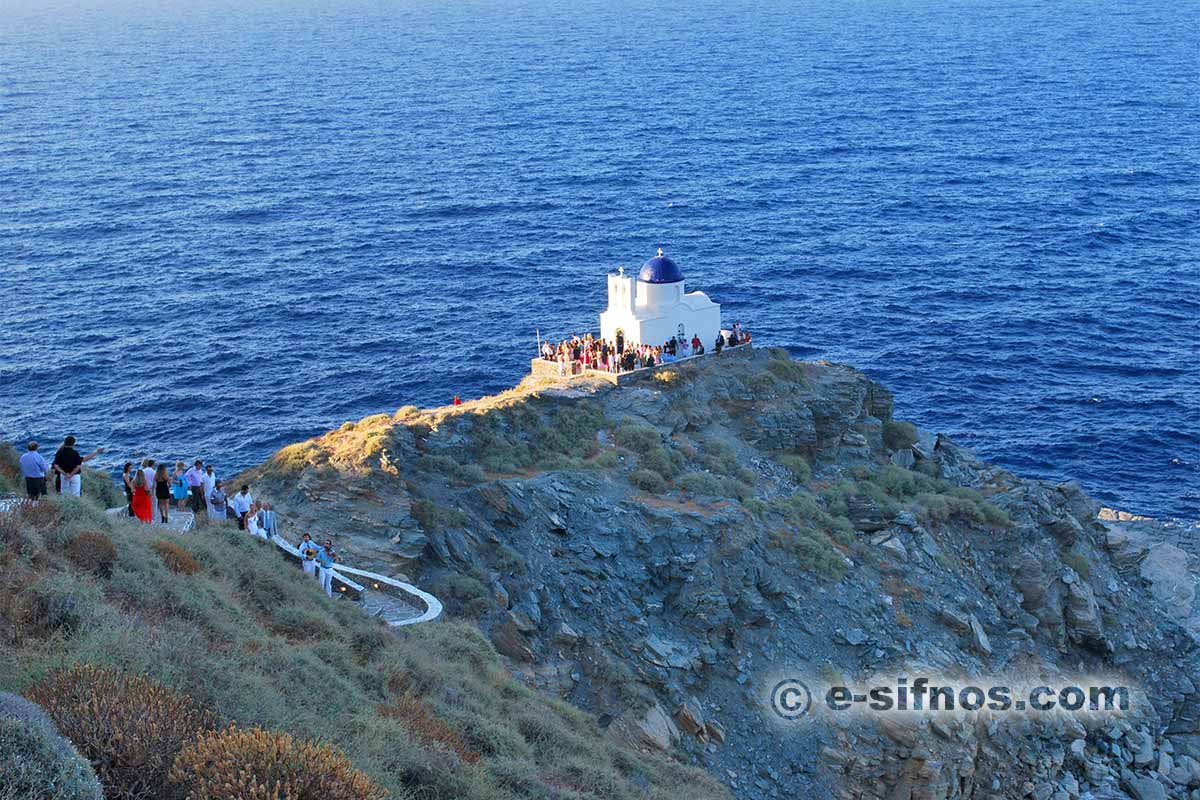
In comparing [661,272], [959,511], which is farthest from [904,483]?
[661,272]

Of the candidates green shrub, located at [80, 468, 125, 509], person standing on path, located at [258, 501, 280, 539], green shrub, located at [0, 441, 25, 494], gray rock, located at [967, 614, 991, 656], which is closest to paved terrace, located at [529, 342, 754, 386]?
gray rock, located at [967, 614, 991, 656]

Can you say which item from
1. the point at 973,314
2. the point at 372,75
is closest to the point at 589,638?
the point at 973,314

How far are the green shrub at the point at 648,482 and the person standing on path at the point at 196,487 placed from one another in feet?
49.9

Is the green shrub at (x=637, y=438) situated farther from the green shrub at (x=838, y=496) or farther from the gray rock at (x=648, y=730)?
the gray rock at (x=648, y=730)

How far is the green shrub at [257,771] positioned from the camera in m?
14.3

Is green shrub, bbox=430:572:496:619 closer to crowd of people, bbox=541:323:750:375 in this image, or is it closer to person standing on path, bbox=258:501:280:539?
Answer: person standing on path, bbox=258:501:280:539

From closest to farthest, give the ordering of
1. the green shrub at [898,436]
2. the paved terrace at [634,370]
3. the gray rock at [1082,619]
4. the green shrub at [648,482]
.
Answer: the green shrub at [648,482] < the gray rock at [1082,619] < the paved terrace at [634,370] < the green shrub at [898,436]

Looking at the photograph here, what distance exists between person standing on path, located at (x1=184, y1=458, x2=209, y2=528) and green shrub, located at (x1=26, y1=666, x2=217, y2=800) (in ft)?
47.2

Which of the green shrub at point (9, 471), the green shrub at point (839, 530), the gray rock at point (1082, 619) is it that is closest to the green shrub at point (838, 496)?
the green shrub at point (839, 530)

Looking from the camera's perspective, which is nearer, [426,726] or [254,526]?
[426,726]

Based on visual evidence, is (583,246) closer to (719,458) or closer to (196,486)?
(719,458)

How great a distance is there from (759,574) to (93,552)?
72.2 feet

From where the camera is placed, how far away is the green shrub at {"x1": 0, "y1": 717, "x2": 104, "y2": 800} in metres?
13.0

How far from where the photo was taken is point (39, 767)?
13.2 meters
